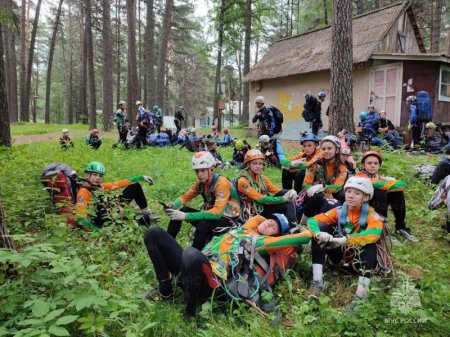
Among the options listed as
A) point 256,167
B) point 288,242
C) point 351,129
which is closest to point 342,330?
point 288,242

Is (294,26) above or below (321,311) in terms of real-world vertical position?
above

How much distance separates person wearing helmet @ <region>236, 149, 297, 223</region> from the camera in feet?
15.6

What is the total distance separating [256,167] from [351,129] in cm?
495

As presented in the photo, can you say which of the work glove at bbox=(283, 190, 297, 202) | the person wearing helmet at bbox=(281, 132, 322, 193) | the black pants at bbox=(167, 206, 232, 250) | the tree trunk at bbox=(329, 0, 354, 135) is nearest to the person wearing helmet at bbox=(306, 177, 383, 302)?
the work glove at bbox=(283, 190, 297, 202)

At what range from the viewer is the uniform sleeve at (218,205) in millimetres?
4355

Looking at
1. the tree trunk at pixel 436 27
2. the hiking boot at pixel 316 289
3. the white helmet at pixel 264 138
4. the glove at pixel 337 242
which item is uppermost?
the tree trunk at pixel 436 27

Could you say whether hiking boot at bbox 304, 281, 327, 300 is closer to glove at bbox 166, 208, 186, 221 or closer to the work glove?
the work glove

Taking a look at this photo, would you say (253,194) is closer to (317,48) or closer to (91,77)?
(317,48)

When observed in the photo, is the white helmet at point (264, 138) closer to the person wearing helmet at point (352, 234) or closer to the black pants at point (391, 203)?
the black pants at point (391, 203)

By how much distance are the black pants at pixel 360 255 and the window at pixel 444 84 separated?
1380cm

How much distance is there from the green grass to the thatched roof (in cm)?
1176

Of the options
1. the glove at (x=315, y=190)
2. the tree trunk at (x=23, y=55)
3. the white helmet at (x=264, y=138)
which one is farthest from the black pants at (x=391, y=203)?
the tree trunk at (x=23, y=55)

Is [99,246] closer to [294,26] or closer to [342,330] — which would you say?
[342,330]

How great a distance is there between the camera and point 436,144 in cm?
1130
